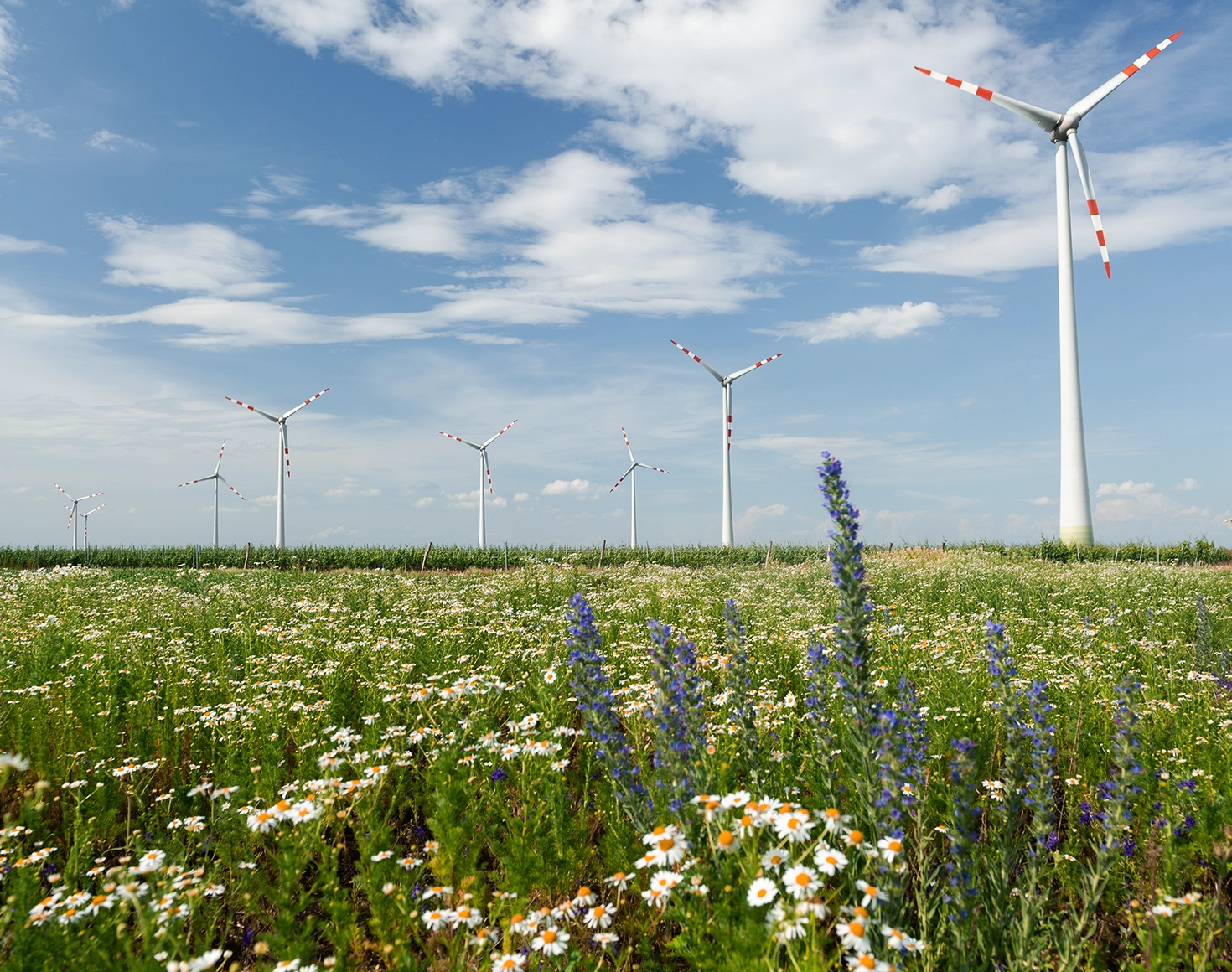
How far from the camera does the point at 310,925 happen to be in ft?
10.1

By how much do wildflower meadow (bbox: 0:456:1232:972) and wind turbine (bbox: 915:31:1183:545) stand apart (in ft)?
113

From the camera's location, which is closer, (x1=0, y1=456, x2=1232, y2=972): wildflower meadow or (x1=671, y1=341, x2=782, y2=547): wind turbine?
(x1=0, y1=456, x2=1232, y2=972): wildflower meadow

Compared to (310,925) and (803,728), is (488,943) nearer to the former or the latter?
(310,925)

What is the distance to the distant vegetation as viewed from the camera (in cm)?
4034

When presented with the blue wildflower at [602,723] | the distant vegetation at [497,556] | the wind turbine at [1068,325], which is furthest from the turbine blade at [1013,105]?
the blue wildflower at [602,723]

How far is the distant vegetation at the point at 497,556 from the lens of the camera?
4034 cm

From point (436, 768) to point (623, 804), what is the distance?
1.39m

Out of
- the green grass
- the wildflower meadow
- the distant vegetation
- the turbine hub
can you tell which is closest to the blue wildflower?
the wildflower meadow

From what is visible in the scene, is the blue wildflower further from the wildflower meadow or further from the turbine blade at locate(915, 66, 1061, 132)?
the turbine blade at locate(915, 66, 1061, 132)

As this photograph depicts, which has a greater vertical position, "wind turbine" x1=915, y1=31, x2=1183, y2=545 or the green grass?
"wind turbine" x1=915, y1=31, x2=1183, y2=545

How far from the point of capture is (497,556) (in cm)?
4988

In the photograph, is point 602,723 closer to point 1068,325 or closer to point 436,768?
point 436,768

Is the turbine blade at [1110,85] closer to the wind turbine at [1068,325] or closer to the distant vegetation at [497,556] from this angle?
the wind turbine at [1068,325]

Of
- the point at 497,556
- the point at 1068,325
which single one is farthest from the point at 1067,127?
the point at 497,556
